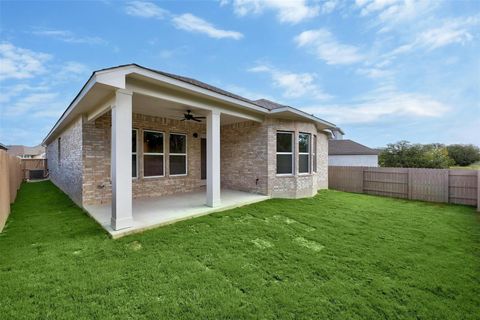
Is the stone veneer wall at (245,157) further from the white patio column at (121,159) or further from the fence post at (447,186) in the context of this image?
the fence post at (447,186)

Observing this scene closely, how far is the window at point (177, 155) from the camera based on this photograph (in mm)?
8492

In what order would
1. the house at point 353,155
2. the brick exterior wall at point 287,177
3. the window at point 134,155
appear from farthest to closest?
1. the house at point 353,155
2. the brick exterior wall at point 287,177
3. the window at point 134,155

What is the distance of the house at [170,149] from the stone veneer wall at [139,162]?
28mm

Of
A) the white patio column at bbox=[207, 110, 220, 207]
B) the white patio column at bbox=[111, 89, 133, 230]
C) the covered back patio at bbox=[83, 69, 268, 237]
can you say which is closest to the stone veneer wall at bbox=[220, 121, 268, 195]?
the covered back patio at bbox=[83, 69, 268, 237]

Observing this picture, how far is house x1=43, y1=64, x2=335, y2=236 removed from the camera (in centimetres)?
460

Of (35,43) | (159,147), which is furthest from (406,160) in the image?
(35,43)

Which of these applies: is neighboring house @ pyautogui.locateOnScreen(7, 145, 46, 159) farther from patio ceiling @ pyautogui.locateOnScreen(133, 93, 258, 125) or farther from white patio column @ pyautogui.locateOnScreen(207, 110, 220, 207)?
white patio column @ pyautogui.locateOnScreen(207, 110, 220, 207)

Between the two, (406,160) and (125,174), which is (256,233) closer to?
(125,174)

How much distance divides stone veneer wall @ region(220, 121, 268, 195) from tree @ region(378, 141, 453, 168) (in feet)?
45.7

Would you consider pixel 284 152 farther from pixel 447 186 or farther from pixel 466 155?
pixel 466 155

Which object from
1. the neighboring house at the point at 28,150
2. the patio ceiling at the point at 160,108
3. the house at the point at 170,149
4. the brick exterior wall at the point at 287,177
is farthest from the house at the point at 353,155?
the neighboring house at the point at 28,150

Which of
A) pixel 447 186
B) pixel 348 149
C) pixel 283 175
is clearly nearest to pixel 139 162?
pixel 283 175

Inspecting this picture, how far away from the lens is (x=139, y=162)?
7.60m

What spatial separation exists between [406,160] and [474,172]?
7.85 metres
